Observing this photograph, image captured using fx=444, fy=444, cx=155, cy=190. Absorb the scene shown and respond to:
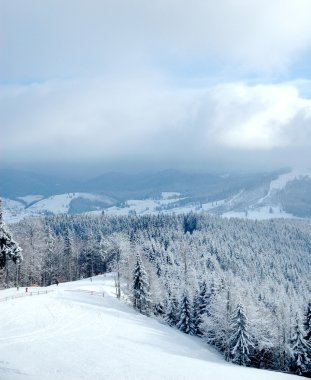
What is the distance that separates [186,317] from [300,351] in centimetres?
2048

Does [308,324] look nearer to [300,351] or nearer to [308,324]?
[308,324]

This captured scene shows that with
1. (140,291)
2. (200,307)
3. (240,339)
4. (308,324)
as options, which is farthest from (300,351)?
(140,291)

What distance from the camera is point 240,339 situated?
6047 centimetres

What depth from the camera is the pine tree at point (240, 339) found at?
60281 mm

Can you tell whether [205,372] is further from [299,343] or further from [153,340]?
[299,343]

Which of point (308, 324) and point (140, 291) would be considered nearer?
point (308, 324)

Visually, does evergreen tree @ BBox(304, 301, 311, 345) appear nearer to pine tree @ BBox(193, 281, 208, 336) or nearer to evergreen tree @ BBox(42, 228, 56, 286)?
pine tree @ BBox(193, 281, 208, 336)

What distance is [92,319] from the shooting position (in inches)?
2162

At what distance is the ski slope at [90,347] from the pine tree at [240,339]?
19.5 feet

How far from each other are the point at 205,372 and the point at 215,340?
35131mm

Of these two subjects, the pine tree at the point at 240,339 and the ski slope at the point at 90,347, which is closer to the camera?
the ski slope at the point at 90,347

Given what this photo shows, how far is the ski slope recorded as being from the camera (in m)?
33.5

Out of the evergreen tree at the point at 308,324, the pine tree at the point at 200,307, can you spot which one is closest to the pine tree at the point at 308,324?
the evergreen tree at the point at 308,324

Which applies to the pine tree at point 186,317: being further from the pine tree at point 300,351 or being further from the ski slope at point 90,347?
the pine tree at point 300,351
